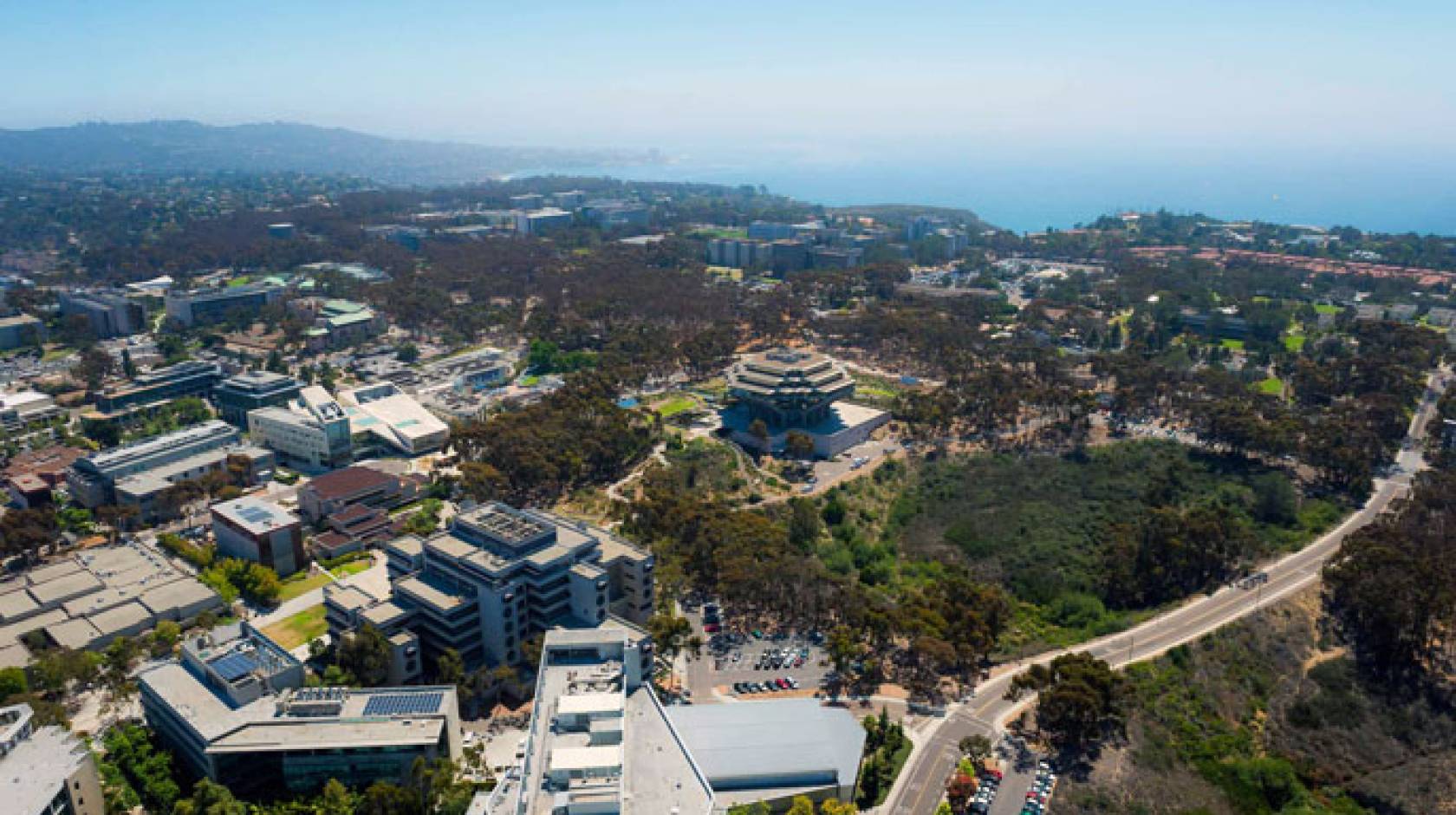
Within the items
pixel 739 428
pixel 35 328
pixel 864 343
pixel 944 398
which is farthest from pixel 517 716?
pixel 35 328

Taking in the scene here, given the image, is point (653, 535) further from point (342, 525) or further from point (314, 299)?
point (314, 299)

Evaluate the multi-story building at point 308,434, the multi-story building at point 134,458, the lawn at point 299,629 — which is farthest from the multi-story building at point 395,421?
the lawn at point 299,629

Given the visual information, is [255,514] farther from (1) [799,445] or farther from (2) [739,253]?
(2) [739,253]

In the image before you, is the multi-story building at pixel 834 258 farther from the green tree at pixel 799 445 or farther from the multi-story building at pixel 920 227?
the green tree at pixel 799 445

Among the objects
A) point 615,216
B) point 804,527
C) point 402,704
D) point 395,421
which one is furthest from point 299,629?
point 615,216

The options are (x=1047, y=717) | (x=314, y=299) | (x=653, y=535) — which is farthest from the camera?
(x=314, y=299)

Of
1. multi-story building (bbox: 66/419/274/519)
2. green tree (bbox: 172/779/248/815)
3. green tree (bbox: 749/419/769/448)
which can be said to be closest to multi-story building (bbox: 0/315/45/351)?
multi-story building (bbox: 66/419/274/519)
